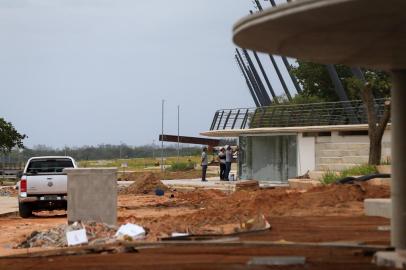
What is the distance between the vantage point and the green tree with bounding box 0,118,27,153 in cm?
5884

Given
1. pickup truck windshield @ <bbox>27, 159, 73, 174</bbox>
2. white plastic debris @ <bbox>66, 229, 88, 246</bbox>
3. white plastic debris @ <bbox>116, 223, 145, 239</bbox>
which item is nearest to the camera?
white plastic debris @ <bbox>116, 223, 145, 239</bbox>

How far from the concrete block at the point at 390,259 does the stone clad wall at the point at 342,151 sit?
23.7m

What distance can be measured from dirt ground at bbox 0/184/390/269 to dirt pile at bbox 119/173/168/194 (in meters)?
11.6

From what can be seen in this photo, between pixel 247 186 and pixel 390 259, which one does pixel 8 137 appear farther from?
pixel 390 259

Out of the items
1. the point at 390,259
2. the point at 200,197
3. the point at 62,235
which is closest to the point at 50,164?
the point at 200,197

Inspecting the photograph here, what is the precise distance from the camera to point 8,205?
31.7 meters

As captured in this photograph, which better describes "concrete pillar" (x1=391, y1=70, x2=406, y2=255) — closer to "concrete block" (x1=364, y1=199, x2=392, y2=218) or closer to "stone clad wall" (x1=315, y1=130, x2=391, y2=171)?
"concrete block" (x1=364, y1=199, x2=392, y2=218)

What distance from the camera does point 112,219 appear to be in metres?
17.6

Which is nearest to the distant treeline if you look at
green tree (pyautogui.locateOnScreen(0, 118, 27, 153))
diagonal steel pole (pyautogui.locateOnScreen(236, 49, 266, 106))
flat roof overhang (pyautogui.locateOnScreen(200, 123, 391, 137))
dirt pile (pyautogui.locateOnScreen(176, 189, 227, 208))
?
diagonal steel pole (pyautogui.locateOnScreen(236, 49, 266, 106))

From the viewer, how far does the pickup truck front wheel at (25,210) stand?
79.7 ft

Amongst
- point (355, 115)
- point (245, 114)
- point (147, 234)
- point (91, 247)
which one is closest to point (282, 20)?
point (91, 247)

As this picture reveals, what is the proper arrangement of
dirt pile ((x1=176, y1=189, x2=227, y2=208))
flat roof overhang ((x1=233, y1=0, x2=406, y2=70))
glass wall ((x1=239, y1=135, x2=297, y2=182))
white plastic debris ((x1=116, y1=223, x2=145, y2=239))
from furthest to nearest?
glass wall ((x1=239, y1=135, x2=297, y2=182)) < dirt pile ((x1=176, y1=189, x2=227, y2=208)) < white plastic debris ((x1=116, y1=223, x2=145, y2=239)) < flat roof overhang ((x1=233, y1=0, x2=406, y2=70))

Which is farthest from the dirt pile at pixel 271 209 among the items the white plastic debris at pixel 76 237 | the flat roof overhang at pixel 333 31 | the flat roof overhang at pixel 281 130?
the flat roof overhang at pixel 281 130

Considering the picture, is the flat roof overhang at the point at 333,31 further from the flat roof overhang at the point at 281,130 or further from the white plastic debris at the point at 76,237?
the flat roof overhang at the point at 281,130
